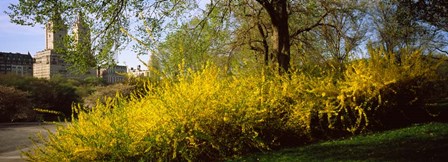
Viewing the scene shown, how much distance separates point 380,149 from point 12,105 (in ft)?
68.2

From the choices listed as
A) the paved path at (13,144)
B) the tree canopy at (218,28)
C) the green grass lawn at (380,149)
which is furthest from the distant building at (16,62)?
the green grass lawn at (380,149)

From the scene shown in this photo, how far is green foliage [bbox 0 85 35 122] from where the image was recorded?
2086cm

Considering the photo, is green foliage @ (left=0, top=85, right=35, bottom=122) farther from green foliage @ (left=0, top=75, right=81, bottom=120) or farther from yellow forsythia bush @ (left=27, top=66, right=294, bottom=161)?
yellow forsythia bush @ (left=27, top=66, right=294, bottom=161)

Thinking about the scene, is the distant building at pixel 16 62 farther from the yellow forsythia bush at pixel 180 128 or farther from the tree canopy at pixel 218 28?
the yellow forsythia bush at pixel 180 128

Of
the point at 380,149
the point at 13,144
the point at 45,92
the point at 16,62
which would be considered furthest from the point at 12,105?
the point at 16,62

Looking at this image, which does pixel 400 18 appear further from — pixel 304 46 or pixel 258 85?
pixel 258 85

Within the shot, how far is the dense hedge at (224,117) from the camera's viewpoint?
649cm

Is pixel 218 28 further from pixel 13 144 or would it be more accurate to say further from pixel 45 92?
pixel 45 92

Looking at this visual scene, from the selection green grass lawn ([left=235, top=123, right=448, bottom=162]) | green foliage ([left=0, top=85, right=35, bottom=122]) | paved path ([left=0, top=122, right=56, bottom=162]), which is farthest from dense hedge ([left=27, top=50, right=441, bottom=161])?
green foliage ([left=0, top=85, right=35, bottom=122])

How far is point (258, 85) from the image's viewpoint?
25.4 feet

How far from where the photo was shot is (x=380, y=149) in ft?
19.3

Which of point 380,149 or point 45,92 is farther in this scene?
point 45,92

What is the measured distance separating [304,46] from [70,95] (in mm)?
18891

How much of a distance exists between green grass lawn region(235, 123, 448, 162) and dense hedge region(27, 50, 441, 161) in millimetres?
518
